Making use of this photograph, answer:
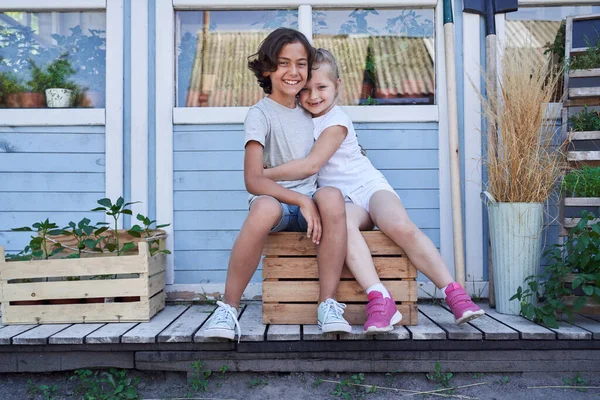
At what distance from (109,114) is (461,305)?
204 centimetres

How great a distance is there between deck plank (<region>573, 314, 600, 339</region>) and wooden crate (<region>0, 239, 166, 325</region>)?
1806mm

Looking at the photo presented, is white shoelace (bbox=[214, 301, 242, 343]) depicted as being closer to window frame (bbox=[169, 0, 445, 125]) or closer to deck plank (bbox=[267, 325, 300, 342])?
deck plank (bbox=[267, 325, 300, 342])

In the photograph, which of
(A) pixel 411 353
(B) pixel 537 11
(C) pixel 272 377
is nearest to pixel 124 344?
(C) pixel 272 377

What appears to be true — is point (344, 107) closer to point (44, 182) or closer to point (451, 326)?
point (451, 326)

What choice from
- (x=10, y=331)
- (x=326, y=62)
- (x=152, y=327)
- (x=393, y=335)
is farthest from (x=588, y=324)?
(x=10, y=331)

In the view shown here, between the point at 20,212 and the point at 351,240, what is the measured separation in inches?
75.1

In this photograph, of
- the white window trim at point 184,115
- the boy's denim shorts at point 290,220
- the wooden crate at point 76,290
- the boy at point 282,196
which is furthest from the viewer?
the white window trim at point 184,115

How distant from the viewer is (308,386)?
1993mm

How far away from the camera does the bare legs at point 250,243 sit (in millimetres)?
1967

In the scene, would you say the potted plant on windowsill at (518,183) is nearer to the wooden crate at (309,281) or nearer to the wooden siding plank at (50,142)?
the wooden crate at (309,281)

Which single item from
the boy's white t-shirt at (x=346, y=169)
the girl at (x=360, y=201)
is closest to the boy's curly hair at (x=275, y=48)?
the girl at (x=360, y=201)

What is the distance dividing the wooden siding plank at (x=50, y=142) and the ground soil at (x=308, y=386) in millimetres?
1244

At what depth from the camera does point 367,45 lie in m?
2.97

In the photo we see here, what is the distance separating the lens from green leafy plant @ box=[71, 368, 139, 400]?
194 centimetres
